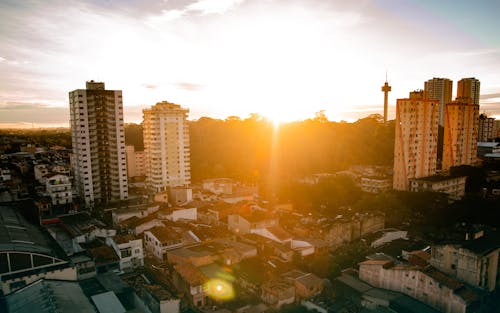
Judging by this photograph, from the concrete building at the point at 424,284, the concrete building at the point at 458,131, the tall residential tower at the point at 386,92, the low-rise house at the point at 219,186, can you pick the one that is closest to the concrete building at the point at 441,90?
the tall residential tower at the point at 386,92

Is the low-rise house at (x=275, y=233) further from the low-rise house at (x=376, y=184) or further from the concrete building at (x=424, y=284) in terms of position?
the low-rise house at (x=376, y=184)

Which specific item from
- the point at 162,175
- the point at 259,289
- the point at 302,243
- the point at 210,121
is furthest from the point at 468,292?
the point at 210,121

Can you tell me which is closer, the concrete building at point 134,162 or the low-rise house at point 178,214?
the low-rise house at point 178,214

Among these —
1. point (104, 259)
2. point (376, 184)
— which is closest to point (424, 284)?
point (104, 259)

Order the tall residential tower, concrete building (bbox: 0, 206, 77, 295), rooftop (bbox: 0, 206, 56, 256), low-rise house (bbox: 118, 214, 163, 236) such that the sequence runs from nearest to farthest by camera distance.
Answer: concrete building (bbox: 0, 206, 77, 295)
rooftop (bbox: 0, 206, 56, 256)
low-rise house (bbox: 118, 214, 163, 236)
the tall residential tower

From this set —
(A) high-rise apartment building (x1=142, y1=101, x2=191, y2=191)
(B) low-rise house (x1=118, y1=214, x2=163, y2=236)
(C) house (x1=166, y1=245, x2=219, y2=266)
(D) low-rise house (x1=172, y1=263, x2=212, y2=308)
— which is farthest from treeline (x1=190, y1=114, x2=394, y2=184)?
(D) low-rise house (x1=172, y1=263, x2=212, y2=308)

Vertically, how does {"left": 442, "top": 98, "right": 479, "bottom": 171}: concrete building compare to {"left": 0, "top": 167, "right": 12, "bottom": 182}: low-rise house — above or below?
above

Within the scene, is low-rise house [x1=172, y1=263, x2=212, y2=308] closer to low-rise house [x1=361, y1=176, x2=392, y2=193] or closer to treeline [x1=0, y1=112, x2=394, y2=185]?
treeline [x1=0, y1=112, x2=394, y2=185]
